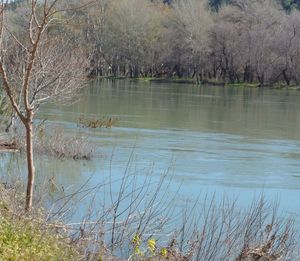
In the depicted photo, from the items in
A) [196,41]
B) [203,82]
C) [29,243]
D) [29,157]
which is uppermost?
[196,41]

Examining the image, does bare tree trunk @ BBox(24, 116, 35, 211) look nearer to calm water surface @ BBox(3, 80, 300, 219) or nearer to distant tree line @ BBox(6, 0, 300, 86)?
calm water surface @ BBox(3, 80, 300, 219)

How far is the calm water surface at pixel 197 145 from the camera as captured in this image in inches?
618

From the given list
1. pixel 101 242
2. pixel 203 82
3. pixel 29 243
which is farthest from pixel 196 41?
pixel 29 243

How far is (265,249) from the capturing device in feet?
28.5

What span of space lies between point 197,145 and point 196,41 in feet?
154

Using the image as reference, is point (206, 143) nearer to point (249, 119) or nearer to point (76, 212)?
point (249, 119)

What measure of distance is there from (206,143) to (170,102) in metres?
16.6

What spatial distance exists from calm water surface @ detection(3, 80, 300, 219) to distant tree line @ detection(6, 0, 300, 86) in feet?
88.1

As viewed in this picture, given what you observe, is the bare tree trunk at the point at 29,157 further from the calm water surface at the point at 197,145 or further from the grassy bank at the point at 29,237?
the calm water surface at the point at 197,145

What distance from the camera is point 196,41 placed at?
2687 inches

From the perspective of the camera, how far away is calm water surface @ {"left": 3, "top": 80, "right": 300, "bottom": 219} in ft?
51.5

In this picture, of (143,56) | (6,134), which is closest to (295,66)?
(143,56)

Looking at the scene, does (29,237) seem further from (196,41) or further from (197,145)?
(196,41)

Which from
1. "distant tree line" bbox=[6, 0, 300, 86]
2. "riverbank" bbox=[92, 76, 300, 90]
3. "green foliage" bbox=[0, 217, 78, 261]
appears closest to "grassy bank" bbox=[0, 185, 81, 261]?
"green foliage" bbox=[0, 217, 78, 261]
